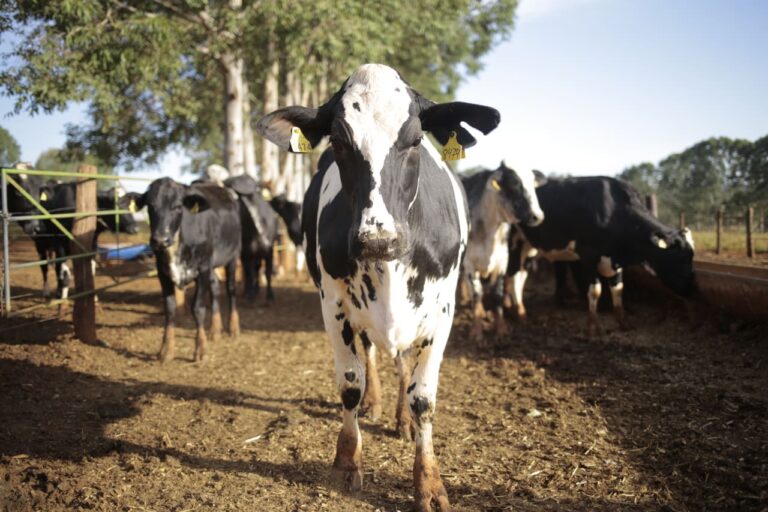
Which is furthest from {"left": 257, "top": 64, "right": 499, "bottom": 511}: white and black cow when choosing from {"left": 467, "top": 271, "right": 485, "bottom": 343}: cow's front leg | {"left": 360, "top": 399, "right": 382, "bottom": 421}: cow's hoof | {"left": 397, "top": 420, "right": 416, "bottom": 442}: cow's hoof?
{"left": 467, "top": 271, "right": 485, "bottom": 343}: cow's front leg

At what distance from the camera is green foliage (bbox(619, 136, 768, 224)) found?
11.9 metres

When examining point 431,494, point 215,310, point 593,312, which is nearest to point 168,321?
point 215,310

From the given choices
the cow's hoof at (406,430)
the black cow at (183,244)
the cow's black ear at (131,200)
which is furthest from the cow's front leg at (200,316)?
the cow's hoof at (406,430)

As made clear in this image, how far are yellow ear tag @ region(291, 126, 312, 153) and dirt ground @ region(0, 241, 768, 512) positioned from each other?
2.02 meters

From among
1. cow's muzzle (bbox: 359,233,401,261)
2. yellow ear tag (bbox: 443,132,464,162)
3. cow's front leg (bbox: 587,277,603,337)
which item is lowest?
cow's front leg (bbox: 587,277,603,337)

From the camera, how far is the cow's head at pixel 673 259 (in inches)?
281

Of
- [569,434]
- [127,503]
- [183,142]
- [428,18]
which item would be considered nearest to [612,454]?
[569,434]

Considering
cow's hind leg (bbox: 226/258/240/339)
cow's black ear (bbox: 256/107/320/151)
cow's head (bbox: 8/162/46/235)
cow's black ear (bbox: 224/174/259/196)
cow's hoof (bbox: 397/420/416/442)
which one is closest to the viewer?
cow's black ear (bbox: 256/107/320/151)

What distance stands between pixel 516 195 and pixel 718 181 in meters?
16.5

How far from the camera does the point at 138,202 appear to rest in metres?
6.55

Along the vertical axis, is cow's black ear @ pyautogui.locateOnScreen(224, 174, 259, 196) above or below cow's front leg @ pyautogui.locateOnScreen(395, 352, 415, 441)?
above

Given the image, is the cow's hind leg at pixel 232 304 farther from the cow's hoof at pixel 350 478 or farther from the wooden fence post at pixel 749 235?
the wooden fence post at pixel 749 235

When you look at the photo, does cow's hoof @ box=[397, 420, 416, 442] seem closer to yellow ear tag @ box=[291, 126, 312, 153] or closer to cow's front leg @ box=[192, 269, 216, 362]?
yellow ear tag @ box=[291, 126, 312, 153]

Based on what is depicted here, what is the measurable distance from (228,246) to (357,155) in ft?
18.3
